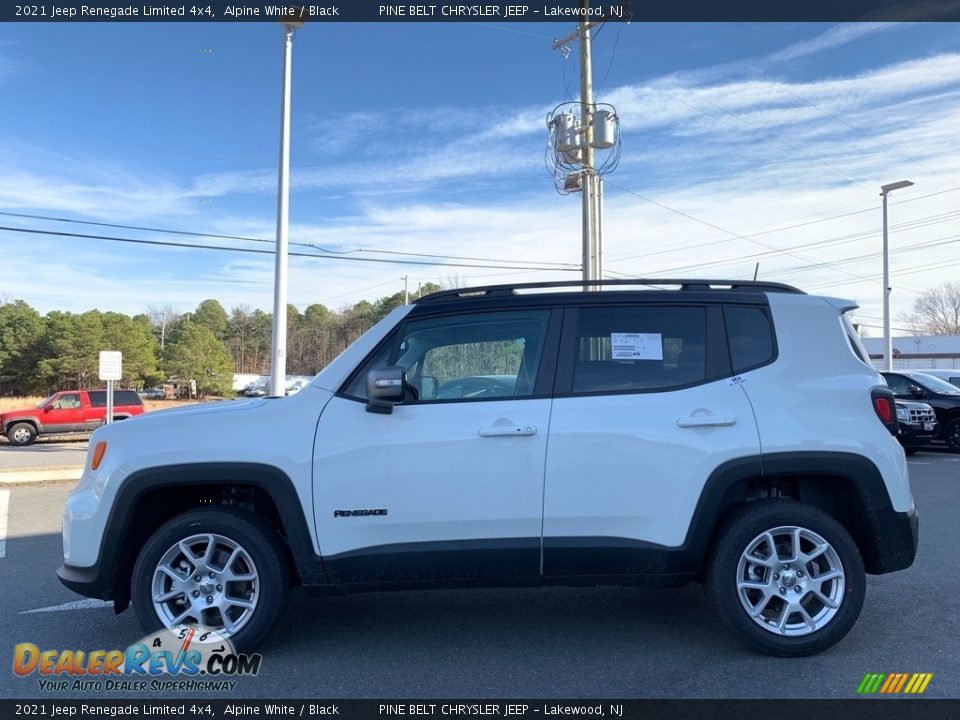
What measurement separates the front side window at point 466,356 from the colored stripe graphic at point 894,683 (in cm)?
220

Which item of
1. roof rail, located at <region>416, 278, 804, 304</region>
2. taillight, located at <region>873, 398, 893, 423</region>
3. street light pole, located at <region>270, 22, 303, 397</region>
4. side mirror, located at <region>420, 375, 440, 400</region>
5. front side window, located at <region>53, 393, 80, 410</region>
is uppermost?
street light pole, located at <region>270, 22, 303, 397</region>

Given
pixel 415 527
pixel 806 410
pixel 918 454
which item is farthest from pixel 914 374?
pixel 415 527

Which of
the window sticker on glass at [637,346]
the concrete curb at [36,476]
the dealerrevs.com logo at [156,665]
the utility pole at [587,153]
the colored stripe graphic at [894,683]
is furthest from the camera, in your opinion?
the utility pole at [587,153]

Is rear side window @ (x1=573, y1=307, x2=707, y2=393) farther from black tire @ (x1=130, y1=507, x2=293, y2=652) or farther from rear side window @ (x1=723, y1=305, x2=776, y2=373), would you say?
black tire @ (x1=130, y1=507, x2=293, y2=652)

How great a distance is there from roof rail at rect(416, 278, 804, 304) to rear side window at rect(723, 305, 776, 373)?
17 cm

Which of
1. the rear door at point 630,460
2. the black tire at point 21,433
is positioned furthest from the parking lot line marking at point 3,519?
the black tire at point 21,433

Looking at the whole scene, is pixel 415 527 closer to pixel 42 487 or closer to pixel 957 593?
pixel 957 593

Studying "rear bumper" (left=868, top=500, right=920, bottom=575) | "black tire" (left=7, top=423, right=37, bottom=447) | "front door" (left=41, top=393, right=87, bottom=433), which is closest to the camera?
"rear bumper" (left=868, top=500, right=920, bottom=575)

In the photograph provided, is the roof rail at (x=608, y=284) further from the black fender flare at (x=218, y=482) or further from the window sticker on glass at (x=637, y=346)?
the black fender flare at (x=218, y=482)

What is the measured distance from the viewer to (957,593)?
5.04 m

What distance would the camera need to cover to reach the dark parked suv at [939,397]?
14.5 meters

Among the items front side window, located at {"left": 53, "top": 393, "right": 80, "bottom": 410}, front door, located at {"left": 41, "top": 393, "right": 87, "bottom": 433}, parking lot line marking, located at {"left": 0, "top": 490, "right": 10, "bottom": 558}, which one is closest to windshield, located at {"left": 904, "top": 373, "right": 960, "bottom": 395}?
parking lot line marking, located at {"left": 0, "top": 490, "right": 10, "bottom": 558}

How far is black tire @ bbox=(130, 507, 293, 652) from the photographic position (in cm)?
387
